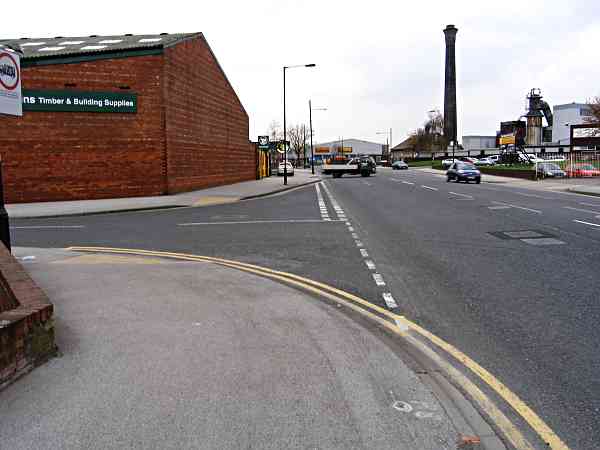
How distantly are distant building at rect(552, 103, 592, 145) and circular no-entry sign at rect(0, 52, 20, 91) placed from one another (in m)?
108

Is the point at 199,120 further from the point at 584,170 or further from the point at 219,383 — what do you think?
the point at 584,170

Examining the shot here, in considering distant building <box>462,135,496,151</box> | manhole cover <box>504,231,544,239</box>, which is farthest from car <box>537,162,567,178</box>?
distant building <box>462,135,496,151</box>

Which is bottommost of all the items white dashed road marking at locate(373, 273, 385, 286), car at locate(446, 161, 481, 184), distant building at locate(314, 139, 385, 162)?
white dashed road marking at locate(373, 273, 385, 286)

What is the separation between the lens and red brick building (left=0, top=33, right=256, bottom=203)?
78.7 feet

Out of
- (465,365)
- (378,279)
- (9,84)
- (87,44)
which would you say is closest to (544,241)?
(378,279)

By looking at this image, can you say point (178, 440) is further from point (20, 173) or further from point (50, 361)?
point (20, 173)

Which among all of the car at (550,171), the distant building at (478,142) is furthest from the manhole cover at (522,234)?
the distant building at (478,142)

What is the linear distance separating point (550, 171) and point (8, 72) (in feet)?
139

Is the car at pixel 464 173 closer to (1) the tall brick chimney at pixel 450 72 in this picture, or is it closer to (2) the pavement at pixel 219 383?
(2) the pavement at pixel 219 383

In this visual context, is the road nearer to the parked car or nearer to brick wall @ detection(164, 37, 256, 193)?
brick wall @ detection(164, 37, 256, 193)

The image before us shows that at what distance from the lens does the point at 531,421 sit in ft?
12.4

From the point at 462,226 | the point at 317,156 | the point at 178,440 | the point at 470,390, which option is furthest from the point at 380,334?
the point at 317,156

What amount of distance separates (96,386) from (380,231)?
34.2 feet

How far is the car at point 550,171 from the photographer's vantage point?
138 feet
